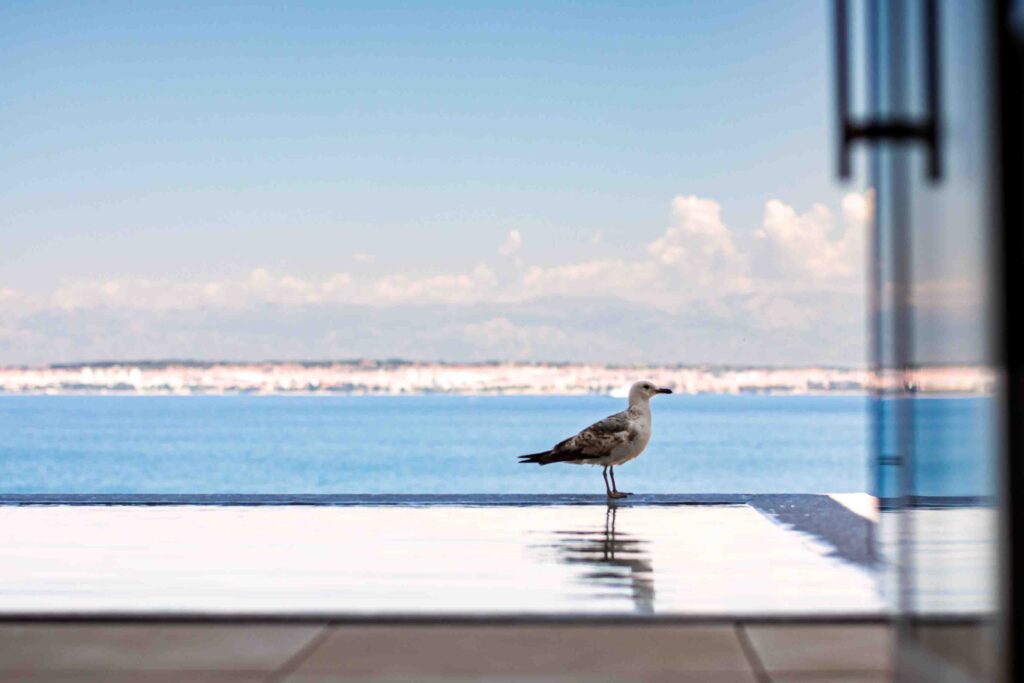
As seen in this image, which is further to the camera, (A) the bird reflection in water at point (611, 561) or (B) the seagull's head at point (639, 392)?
(B) the seagull's head at point (639, 392)

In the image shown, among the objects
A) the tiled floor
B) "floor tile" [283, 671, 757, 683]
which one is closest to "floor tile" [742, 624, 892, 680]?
the tiled floor

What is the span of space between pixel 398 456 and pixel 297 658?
54.2 meters

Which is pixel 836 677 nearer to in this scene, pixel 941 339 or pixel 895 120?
pixel 941 339

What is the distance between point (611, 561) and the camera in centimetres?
541

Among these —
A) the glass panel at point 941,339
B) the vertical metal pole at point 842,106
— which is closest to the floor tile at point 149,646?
the glass panel at point 941,339

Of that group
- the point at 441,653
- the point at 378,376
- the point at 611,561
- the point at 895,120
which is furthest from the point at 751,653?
the point at 378,376

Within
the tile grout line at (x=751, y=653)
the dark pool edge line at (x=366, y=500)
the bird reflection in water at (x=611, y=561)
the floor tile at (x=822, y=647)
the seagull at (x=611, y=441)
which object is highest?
the seagull at (x=611, y=441)

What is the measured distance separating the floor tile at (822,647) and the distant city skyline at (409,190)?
176 ft

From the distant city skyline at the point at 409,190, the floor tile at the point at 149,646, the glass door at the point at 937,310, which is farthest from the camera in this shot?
the distant city skyline at the point at 409,190

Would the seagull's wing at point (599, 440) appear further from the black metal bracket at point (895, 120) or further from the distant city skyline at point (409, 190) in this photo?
the distant city skyline at point (409, 190)

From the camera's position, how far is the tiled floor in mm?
3389

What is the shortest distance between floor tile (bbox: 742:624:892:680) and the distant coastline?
60.6 metres

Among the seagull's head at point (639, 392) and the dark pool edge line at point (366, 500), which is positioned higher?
the seagull's head at point (639, 392)

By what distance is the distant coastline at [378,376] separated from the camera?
6794 cm
